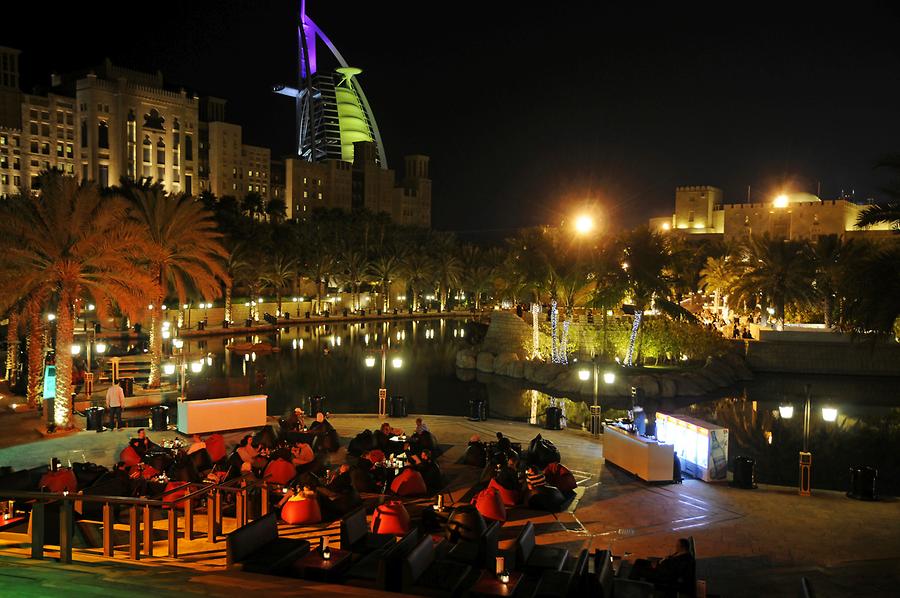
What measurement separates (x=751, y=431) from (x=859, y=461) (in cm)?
457

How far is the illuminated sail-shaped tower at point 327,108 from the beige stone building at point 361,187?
11386 mm

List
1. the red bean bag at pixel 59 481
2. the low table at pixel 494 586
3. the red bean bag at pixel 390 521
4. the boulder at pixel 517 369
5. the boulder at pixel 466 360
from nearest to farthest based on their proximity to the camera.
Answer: the low table at pixel 494 586 → the red bean bag at pixel 390 521 → the red bean bag at pixel 59 481 → the boulder at pixel 517 369 → the boulder at pixel 466 360

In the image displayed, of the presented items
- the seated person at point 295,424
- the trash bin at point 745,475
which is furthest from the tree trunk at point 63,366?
the trash bin at point 745,475

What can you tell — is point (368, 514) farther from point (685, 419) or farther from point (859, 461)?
point (859, 461)

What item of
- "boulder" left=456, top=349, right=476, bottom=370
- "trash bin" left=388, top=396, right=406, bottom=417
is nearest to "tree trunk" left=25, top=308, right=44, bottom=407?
"trash bin" left=388, top=396, right=406, bottom=417

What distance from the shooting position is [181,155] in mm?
101438

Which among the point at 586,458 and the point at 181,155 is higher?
the point at 181,155

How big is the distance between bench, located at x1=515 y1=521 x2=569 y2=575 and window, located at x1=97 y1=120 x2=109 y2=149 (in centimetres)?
9831

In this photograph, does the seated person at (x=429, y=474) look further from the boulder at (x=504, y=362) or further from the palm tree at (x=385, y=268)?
the palm tree at (x=385, y=268)

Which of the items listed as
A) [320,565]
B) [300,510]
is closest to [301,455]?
[300,510]

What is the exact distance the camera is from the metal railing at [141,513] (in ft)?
27.6

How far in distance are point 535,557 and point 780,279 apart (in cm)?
4055

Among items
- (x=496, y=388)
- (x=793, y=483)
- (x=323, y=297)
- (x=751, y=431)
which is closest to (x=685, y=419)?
(x=793, y=483)

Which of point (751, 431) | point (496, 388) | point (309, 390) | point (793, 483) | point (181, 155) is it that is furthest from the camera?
point (181, 155)
